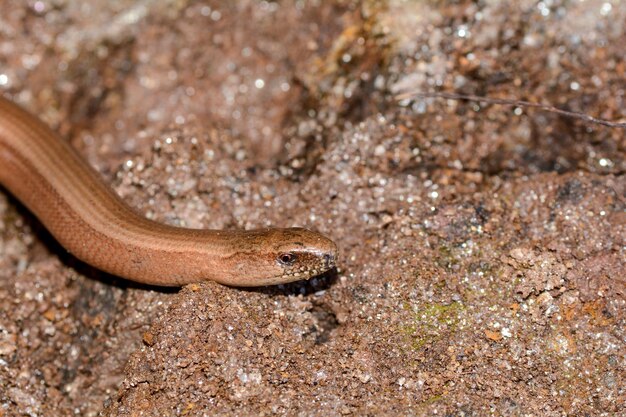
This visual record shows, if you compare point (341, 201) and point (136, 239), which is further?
point (341, 201)

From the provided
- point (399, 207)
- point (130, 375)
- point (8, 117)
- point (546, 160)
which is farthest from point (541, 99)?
point (8, 117)

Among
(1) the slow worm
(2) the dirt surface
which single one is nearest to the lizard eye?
(1) the slow worm

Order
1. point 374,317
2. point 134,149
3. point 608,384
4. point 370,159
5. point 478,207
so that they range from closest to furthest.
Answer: point 608,384 → point 374,317 → point 478,207 → point 370,159 → point 134,149

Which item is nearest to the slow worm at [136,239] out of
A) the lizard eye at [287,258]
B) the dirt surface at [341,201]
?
the lizard eye at [287,258]

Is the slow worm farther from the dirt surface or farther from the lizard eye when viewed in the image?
the dirt surface

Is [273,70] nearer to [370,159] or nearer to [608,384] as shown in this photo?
[370,159]

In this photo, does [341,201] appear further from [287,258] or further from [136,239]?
[136,239]

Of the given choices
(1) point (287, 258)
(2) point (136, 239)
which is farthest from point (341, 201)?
(2) point (136, 239)
